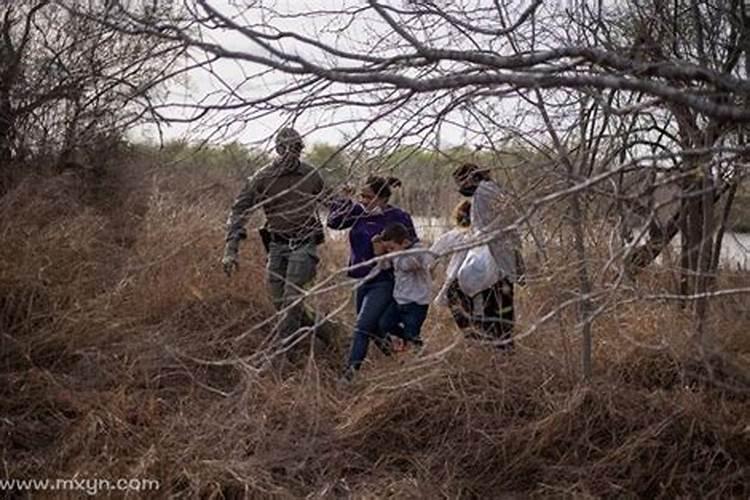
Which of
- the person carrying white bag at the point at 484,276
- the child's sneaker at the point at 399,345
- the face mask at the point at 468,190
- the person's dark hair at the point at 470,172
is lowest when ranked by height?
the child's sneaker at the point at 399,345

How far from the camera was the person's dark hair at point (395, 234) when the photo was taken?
240 inches

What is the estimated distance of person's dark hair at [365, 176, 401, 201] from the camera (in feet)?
Result: 18.0

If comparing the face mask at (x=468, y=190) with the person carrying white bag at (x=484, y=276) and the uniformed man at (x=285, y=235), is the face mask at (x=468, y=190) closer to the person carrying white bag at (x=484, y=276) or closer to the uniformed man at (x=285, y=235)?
the person carrying white bag at (x=484, y=276)

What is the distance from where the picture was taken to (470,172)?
5.59m

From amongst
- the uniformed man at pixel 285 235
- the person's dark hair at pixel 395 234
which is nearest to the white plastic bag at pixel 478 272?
the person's dark hair at pixel 395 234

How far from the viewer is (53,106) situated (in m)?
10.0

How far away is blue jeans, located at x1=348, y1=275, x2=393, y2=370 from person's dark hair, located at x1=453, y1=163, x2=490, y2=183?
3.42ft

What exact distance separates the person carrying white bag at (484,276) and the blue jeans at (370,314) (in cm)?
44

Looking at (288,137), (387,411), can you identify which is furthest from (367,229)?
(288,137)

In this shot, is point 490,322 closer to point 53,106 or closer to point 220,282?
point 220,282

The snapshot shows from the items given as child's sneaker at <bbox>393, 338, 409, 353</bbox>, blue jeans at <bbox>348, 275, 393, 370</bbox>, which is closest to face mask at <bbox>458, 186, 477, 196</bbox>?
blue jeans at <bbox>348, 275, 393, 370</bbox>

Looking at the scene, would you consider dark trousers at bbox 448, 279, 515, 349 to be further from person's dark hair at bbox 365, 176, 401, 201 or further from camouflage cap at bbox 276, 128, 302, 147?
camouflage cap at bbox 276, 128, 302, 147

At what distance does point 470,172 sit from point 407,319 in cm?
121

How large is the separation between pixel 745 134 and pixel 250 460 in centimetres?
305
